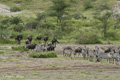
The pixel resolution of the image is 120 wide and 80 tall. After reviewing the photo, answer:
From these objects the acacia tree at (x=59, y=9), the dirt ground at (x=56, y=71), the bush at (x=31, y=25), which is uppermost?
the acacia tree at (x=59, y=9)

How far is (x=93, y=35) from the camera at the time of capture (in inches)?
1438

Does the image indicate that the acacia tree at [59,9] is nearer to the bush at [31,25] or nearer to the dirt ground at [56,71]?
the bush at [31,25]

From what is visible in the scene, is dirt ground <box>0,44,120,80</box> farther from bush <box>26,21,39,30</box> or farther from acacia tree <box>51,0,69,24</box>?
bush <box>26,21,39,30</box>

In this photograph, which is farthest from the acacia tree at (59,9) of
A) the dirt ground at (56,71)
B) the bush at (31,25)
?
the dirt ground at (56,71)

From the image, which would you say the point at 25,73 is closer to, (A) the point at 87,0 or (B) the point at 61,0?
(B) the point at 61,0

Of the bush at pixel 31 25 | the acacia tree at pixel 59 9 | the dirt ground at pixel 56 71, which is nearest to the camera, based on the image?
the dirt ground at pixel 56 71

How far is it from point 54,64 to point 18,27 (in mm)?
26036

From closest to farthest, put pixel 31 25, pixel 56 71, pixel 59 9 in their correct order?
pixel 56 71 < pixel 59 9 < pixel 31 25

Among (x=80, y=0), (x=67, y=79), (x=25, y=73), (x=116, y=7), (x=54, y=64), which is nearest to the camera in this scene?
(x=67, y=79)

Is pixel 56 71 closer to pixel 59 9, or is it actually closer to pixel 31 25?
pixel 59 9

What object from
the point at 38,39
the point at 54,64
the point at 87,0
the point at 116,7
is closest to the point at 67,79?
the point at 54,64

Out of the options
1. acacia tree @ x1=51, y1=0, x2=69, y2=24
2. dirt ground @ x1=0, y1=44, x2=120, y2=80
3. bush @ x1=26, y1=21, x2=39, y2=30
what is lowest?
dirt ground @ x1=0, y1=44, x2=120, y2=80

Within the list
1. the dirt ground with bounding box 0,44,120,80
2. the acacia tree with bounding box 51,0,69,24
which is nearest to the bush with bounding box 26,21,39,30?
the acacia tree with bounding box 51,0,69,24

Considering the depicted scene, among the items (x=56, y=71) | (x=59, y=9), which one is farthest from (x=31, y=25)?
(x=56, y=71)
